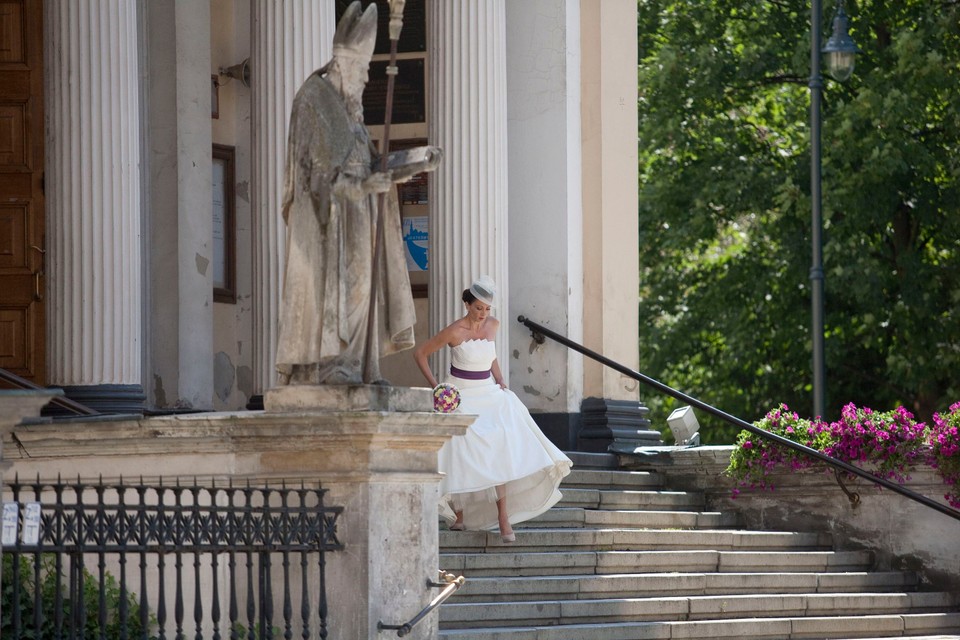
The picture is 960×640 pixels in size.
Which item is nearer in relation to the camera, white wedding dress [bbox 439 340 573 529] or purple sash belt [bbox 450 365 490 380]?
white wedding dress [bbox 439 340 573 529]

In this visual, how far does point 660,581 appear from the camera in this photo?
511 inches

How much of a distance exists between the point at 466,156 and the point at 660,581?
14.0 feet

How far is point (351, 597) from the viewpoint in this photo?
9.32 metres

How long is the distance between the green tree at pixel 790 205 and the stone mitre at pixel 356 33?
45.4 ft

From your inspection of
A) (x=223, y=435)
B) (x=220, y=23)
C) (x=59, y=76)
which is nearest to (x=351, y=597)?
(x=223, y=435)

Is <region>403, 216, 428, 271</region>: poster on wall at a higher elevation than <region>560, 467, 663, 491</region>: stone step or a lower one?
higher

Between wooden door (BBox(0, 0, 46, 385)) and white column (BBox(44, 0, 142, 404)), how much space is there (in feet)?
3.60

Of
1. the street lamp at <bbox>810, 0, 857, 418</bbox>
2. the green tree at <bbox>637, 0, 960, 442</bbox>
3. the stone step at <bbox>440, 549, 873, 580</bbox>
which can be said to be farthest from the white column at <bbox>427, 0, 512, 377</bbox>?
the green tree at <bbox>637, 0, 960, 442</bbox>

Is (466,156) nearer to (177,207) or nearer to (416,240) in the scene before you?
(416,240)

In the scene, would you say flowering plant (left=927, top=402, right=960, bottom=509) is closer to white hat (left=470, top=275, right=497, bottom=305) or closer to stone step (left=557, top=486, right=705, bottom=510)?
stone step (left=557, top=486, right=705, bottom=510)

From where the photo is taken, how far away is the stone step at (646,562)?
A: 1245cm

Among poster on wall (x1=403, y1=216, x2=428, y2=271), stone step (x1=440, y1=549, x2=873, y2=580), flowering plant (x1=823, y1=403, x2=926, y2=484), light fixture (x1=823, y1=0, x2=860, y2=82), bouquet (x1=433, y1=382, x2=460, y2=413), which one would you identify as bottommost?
stone step (x1=440, y1=549, x2=873, y2=580)

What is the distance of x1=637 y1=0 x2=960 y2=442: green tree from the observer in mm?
23172

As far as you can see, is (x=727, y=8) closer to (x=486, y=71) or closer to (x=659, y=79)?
(x=659, y=79)
